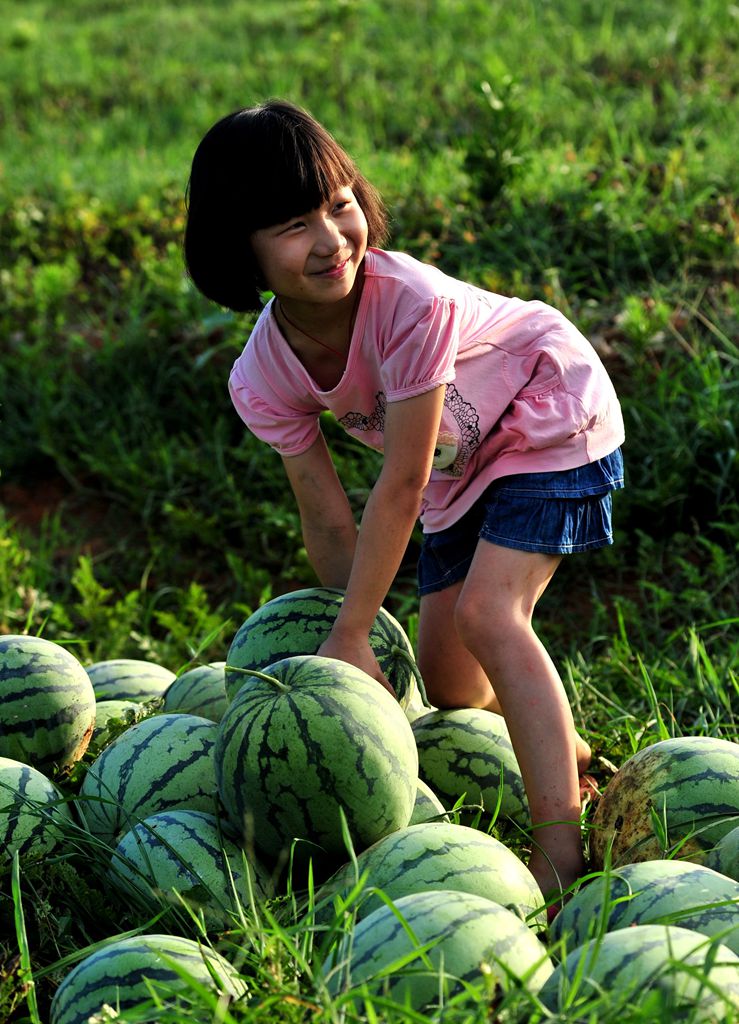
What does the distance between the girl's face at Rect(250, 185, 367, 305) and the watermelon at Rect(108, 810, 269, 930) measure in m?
1.19

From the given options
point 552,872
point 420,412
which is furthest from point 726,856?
point 420,412

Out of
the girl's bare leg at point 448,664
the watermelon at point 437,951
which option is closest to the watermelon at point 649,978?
the watermelon at point 437,951

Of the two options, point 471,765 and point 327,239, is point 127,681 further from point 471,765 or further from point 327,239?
point 327,239

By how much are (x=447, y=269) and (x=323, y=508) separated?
2.70 m

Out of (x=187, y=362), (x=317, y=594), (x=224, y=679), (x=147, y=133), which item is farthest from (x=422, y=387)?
(x=147, y=133)

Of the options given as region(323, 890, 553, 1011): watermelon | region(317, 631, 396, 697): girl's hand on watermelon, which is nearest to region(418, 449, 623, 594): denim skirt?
region(317, 631, 396, 697): girl's hand on watermelon

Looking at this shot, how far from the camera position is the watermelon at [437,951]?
1635mm

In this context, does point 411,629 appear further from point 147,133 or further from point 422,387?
point 147,133

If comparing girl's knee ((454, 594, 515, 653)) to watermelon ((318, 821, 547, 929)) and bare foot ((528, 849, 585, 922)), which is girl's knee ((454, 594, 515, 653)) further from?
watermelon ((318, 821, 547, 929))

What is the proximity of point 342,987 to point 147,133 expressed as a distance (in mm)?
7865

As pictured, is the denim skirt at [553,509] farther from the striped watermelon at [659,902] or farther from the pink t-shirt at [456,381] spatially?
the striped watermelon at [659,902]

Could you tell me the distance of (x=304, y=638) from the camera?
2.62 m

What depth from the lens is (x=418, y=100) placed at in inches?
306

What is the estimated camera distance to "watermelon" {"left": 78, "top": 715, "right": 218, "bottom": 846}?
236cm
